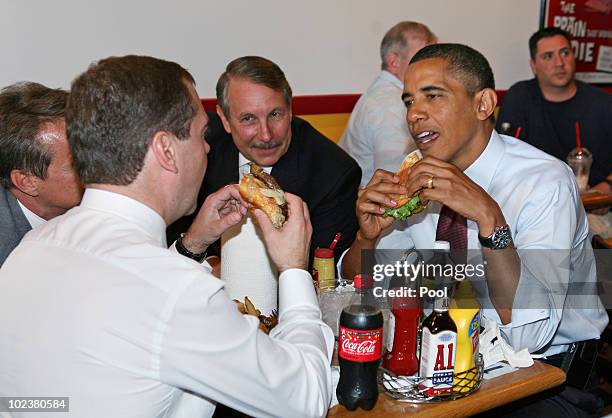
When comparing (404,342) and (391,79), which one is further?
(391,79)

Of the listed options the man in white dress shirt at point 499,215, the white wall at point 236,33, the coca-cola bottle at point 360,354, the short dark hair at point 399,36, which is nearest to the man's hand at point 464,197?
the man in white dress shirt at point 499,215

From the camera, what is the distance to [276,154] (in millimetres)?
2842

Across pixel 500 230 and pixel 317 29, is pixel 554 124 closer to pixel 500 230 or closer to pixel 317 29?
pixel 317 29

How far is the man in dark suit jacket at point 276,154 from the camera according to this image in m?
2.78

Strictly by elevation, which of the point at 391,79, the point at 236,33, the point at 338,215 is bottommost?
the point at 338,215

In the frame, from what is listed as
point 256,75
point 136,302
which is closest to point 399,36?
point 256,75

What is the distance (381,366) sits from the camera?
168 centimetres

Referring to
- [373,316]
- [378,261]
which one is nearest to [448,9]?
[378,261]

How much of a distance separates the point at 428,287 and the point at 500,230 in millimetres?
277

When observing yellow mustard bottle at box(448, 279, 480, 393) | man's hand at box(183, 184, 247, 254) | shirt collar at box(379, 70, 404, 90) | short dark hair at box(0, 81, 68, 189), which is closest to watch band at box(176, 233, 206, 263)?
man's hand at box(183, 184, 247, 254)

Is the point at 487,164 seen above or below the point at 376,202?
above

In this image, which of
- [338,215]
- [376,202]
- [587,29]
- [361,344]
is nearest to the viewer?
[361,344]

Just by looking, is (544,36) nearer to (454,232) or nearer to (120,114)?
(454,232)

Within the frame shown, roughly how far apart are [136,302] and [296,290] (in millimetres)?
418
